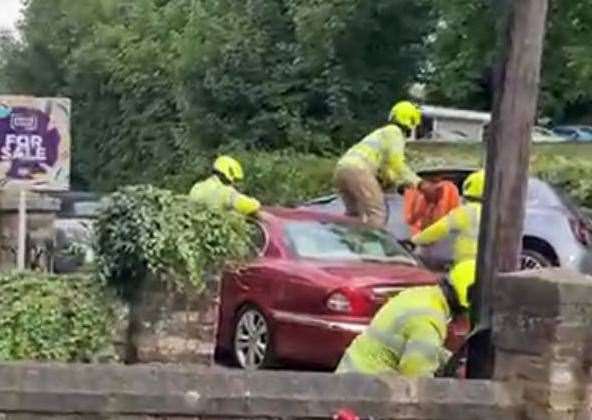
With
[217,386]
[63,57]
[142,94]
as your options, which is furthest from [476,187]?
[63,57]

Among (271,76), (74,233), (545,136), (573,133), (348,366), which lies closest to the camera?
(348,366)

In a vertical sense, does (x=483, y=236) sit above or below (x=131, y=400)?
above

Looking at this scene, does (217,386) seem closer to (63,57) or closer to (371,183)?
(371,183)

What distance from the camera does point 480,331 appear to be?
805cm

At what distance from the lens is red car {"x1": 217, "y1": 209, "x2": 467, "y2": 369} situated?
12719mm

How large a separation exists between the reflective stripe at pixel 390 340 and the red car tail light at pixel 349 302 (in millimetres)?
5016

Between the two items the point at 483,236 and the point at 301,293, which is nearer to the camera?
the point at 483,236

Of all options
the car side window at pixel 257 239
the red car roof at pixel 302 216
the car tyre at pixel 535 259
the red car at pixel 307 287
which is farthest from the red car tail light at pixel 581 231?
the car side window at pixel 257 239

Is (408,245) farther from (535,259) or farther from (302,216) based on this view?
(302,216)

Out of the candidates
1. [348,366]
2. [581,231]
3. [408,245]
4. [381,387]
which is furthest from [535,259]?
[381,387]

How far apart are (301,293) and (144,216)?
61.2 inches

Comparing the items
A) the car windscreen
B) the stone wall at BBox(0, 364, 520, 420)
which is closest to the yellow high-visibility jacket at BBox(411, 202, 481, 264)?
the car windscreen

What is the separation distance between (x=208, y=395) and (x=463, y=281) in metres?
2.14

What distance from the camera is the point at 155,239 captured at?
39.4ft
